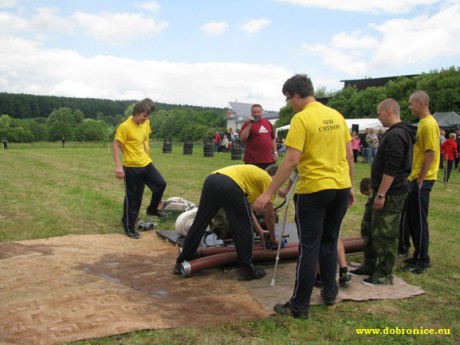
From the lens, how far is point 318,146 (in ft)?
12.4

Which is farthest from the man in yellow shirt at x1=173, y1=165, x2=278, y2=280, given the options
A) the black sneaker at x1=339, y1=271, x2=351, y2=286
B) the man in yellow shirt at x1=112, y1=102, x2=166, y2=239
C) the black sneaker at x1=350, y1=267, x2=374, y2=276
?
the man in yellow shirt at x1=112, y1=102, x2=166, y2=239

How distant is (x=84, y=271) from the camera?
4.96 meters

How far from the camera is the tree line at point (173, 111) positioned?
1345 inches

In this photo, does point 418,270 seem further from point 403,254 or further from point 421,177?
point 421,177

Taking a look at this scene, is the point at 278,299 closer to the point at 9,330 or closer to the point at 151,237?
the point at 9,330

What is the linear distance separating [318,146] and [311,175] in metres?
0.25

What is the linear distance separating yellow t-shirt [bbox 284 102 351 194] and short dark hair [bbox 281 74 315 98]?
115mm

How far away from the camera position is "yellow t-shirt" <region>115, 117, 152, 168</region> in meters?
6.81

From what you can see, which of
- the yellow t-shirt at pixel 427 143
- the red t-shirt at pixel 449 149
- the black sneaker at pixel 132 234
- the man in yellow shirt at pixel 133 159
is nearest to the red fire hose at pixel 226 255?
the yellow t-shirt at pixel 427 143

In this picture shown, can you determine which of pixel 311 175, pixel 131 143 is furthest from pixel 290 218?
pixel 311 175

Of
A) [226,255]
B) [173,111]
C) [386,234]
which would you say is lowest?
[226,255]

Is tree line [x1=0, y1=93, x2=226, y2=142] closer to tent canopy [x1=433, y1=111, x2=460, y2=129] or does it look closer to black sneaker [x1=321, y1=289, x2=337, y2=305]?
tent canopy [x1=433, y1=111, x2=460, y2=129]

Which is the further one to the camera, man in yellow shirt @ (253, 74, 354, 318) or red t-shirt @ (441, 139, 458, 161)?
red t-shirt @ (441, 139, 458, 161)
